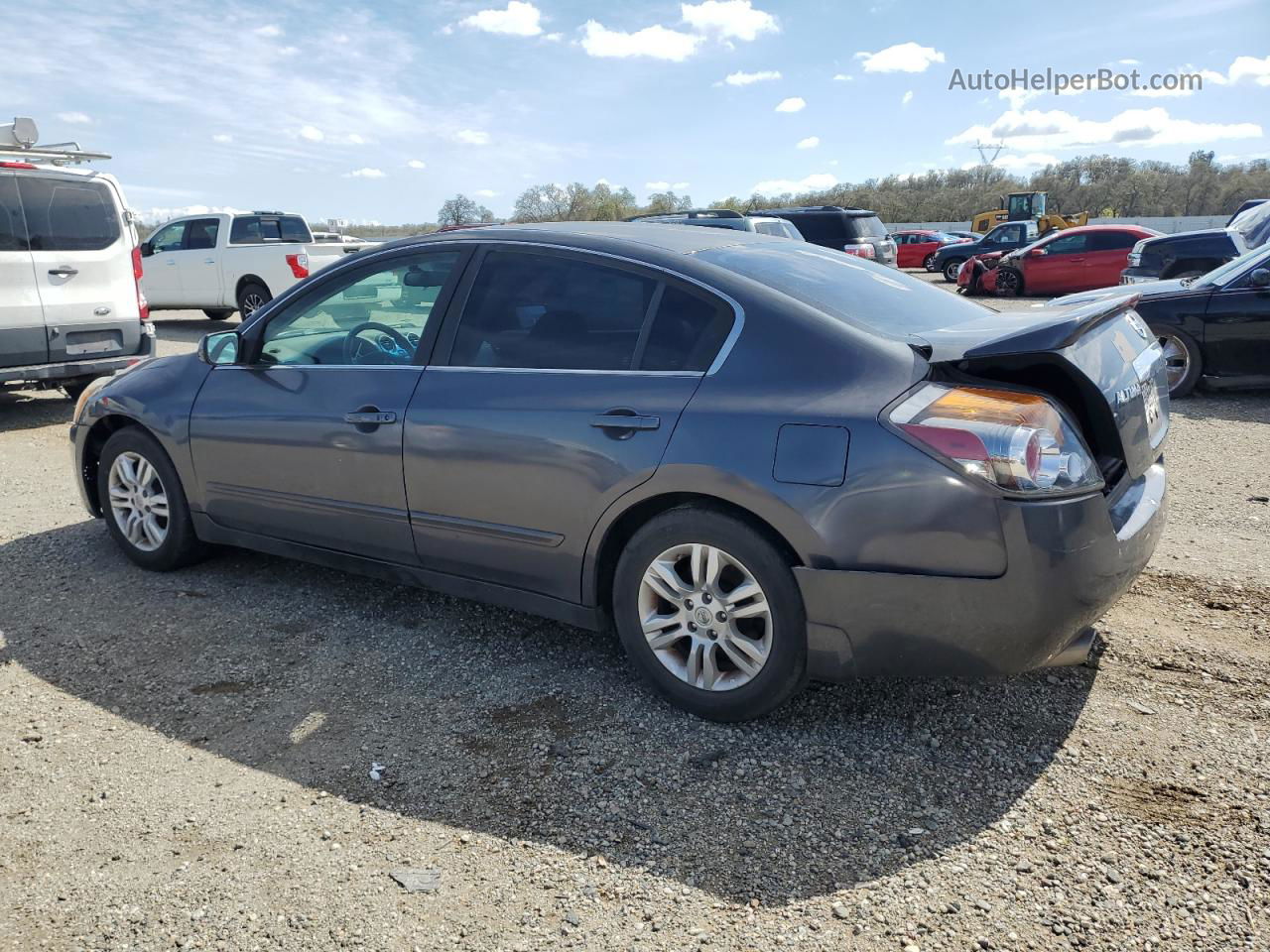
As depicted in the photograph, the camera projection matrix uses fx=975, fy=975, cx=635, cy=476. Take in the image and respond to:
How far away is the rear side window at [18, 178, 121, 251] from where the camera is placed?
8.15 m

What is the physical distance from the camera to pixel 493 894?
2.43 m

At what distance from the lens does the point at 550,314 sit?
346cm

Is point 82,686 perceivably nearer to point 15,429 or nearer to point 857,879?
point 857,879

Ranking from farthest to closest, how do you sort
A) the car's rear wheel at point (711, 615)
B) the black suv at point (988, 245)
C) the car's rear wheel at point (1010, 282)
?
the black suv at point (988, 245) < the car's rear wheel at point (1010, 282) < the car's rear wheel at point (711, 615)

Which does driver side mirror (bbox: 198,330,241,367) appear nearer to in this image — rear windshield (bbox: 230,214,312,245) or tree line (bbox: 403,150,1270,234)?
rear windshield (bbox: 230,214,312,245)

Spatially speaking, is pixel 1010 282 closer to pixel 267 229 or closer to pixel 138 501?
pixel 267 229

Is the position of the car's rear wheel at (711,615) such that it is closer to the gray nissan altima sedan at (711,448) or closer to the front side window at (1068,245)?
the gray nissan altima sedan at (711,448)

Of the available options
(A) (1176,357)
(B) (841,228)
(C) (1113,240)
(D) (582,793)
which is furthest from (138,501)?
(C) (1113,240)

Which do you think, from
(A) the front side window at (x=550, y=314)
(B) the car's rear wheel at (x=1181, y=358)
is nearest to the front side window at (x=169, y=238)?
(B) the car's rear wheel at (x=1181, y=358)

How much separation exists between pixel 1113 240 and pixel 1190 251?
20.1 feet

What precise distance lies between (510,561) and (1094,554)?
1.89m

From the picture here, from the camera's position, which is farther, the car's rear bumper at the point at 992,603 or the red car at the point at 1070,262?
the red car at the point at 1070,262

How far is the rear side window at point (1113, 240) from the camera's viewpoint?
1942 cm

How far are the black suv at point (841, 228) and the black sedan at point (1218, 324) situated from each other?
11234 mm
